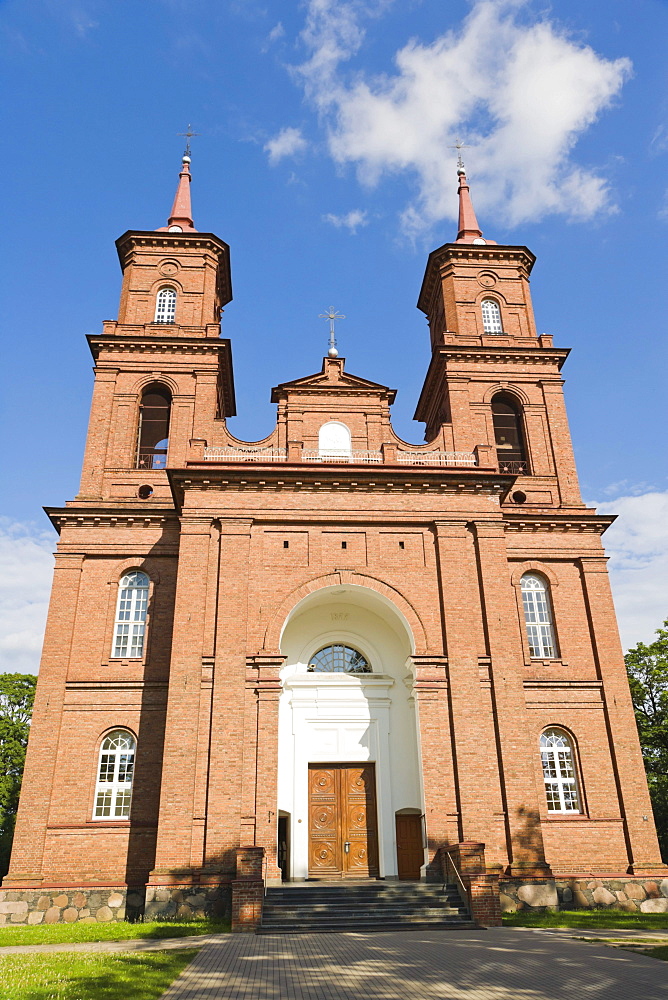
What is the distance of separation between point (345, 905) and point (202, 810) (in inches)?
163

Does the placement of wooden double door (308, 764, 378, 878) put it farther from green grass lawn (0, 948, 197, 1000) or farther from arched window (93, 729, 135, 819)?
green grass lawn (0, 948, 197, 1000)

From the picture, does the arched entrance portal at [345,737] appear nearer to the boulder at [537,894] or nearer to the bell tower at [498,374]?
the boulder at [537,894]

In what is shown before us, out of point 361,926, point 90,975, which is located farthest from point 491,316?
point 90,975

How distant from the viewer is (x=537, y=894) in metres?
18.8

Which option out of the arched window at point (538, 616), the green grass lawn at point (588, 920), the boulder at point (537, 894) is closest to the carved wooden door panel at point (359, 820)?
the boulder at point (537, 894)

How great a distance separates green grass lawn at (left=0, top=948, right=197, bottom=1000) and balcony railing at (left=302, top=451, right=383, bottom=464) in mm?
14651

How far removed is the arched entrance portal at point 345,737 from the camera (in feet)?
70.0

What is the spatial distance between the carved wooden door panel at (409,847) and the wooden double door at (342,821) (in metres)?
0.72

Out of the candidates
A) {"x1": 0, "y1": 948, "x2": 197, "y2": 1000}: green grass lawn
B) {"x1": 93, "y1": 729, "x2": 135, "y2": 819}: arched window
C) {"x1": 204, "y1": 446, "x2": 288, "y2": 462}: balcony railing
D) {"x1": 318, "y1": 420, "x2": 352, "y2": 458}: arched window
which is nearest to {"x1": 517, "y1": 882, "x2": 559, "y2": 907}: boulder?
{"x1": 0, "y1": 948, "x2": 197, "y2": 1000}: green grass lawn

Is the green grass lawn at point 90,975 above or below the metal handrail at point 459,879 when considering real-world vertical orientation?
below

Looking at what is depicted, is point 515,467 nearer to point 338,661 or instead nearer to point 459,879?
point 338,661

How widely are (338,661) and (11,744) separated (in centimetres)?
2389

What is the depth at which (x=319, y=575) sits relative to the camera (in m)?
22.0

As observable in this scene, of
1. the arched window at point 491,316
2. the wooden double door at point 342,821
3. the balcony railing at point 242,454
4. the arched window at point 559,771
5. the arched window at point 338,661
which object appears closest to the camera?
the wooden double door at point 342,821
